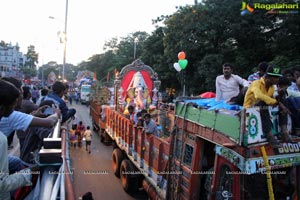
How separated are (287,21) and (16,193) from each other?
624 inches

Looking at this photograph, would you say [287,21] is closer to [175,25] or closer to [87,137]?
[175,25]

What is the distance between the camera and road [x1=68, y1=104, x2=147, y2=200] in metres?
7.46

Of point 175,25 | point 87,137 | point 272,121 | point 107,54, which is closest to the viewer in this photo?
point 272,121

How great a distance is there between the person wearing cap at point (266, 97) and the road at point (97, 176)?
4396mm

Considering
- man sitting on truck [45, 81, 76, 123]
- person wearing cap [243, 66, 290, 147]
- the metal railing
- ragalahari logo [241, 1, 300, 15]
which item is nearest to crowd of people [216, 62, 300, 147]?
person wearing cap [243, 66, 290, 147]

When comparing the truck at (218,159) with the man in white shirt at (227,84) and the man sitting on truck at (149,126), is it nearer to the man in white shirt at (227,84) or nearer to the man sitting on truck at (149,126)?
the man sitting on truck at (149,126)

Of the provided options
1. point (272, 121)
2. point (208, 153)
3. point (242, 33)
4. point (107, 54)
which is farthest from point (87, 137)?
point (107, 54)

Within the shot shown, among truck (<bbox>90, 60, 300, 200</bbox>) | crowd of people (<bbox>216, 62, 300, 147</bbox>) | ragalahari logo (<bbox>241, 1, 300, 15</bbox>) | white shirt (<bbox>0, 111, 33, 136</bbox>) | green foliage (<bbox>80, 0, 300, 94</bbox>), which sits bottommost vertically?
truck (<bbox>90, 60, 300, 200</bbox>)

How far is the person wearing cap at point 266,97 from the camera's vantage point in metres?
3.15

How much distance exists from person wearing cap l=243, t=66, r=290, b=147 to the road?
4396 millimetres

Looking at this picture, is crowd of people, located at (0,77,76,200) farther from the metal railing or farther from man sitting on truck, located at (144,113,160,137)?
man sitting on truck, located at (144,113,160,137)

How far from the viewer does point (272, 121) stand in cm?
328

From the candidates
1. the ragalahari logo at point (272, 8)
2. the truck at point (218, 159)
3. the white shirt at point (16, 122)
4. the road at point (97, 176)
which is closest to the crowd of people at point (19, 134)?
the white shirt at point (16, 122)

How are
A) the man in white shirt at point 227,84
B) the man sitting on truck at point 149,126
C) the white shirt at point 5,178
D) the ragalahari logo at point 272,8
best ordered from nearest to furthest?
the white shirt at point 5,178 → the man in white shirt at point 227,84 → the man sitting on truck at point 149,126 → the ragalahari logo at point 272,8
